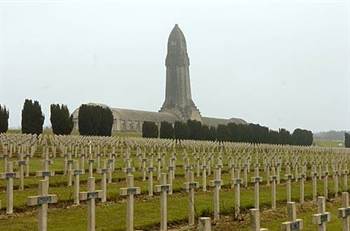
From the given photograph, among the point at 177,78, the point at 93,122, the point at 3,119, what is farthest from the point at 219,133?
the point at 177,78

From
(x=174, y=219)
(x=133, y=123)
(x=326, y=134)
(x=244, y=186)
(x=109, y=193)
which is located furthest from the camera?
(x=326, y=134)

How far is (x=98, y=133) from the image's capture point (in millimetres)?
44531

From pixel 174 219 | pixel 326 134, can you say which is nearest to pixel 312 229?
pixel 174 219

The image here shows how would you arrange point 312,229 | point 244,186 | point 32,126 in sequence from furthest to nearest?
point 32,126 < point 244,186 < point 312,229

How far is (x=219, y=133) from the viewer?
53.8m

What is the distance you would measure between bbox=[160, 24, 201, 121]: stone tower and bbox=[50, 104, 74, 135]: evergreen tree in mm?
56898

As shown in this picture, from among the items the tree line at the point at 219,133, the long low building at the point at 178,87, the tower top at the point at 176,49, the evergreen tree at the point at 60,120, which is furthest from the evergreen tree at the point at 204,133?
the tower top at the point at 176,49

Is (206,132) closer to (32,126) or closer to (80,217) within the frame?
(32,126)

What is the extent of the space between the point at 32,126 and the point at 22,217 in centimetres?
2943

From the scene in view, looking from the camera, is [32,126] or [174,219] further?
[32,126]

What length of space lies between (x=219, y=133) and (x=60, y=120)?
1865 cm

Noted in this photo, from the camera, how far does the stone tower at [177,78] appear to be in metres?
98.2

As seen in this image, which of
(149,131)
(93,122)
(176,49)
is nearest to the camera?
(93,122)

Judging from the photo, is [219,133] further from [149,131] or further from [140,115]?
[140,115]
